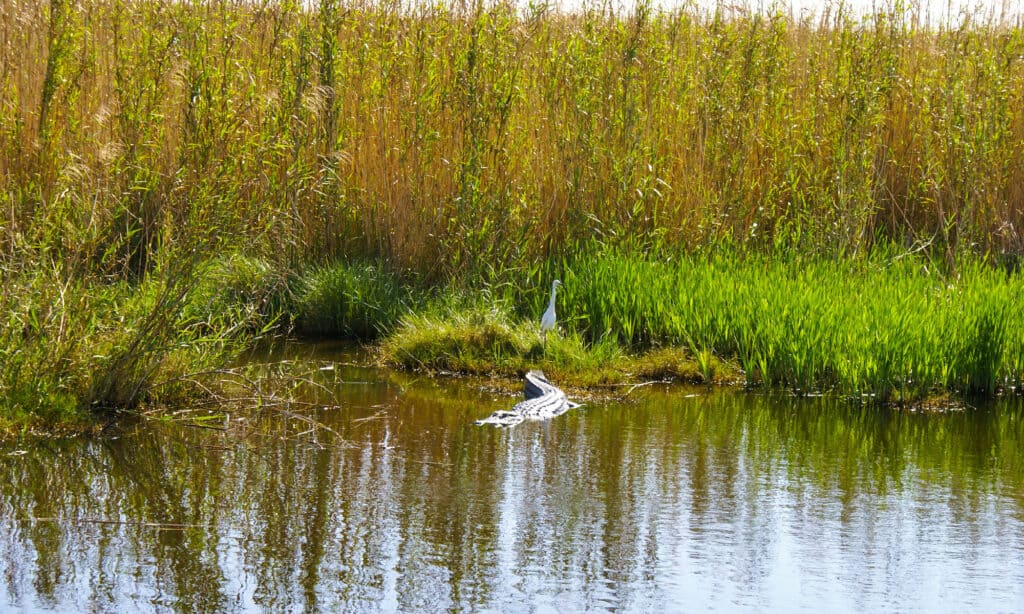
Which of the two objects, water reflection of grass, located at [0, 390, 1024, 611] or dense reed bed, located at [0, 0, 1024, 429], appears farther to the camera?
dense reed bed, located at [0, 0, 1024, 429]

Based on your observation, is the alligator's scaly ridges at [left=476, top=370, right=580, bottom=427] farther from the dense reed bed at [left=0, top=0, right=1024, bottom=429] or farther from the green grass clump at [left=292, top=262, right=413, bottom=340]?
the green grass clump at [left=292, top=262, right=413, bottom=340]

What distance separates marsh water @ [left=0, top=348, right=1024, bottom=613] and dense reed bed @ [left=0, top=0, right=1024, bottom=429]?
5.72 ft

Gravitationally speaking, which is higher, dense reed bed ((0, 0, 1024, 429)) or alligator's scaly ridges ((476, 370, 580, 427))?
dense reed bed ((0, 0, 1024, 429))

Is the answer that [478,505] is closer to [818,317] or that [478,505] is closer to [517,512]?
[517,512]

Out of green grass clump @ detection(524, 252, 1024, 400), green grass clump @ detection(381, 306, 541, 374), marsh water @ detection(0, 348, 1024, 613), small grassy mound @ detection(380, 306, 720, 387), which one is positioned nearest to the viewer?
marsh water @ detection(0, 348, 1024, 613)

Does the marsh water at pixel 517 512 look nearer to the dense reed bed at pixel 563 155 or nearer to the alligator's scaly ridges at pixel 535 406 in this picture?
the alligator's scaly ridges at pixel 535 406

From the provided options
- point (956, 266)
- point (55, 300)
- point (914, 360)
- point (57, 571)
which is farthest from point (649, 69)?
point (57, 571)

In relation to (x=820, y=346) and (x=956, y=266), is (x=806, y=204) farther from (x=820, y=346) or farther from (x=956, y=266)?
(x=820, y=346)

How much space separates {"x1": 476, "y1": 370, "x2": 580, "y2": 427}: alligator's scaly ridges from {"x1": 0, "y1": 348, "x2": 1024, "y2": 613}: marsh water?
0.31 feet

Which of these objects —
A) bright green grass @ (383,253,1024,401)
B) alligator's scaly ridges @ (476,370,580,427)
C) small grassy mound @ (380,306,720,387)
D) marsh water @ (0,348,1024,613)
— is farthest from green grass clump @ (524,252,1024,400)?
alligator's scaly ridges @ (476,370,580,427)

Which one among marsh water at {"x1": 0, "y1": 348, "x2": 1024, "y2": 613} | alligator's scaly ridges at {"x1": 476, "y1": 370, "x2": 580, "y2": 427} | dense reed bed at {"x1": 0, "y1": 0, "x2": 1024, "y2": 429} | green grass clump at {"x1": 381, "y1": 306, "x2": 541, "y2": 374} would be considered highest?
dense reed bed at {"x1": 0, "y1": 0, "x2": 1024, "y2": 429}

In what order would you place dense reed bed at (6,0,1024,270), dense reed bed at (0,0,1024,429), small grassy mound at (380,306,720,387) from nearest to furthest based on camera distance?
1. small grassy mound at (380,306,720,387)
2. dense reed bed at (0,0,1024,429)
3. dense reed bed at (6,0,1024,270)

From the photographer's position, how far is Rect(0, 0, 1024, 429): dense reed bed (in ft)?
28.1

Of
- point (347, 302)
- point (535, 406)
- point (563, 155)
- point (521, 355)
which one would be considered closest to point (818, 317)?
point (521, 355)
